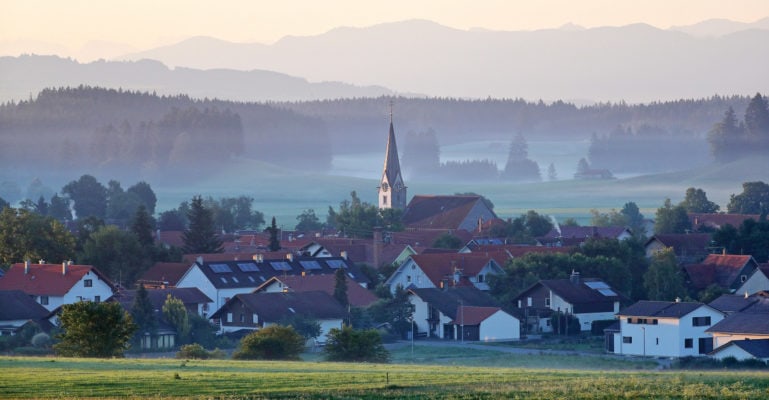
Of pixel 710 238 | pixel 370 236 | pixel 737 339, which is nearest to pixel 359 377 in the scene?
pixel 737 339

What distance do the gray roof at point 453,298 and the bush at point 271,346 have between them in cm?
1994

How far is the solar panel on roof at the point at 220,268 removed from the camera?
288 ft

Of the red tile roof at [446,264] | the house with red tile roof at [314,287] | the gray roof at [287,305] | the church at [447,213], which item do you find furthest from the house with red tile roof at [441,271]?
the church at [447,213]

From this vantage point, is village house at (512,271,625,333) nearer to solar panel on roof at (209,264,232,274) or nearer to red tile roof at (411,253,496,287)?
red tile roof at (411,253,496,287)

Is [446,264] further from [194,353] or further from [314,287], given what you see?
[194,353]

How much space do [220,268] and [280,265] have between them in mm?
4611

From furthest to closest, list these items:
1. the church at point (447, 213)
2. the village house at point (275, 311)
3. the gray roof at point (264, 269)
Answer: the church at point (447, 213) → the gray roof at point (264, 269) → the village house at point (275, 311)

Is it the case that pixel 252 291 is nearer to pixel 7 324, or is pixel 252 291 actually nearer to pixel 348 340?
pixel 7 324

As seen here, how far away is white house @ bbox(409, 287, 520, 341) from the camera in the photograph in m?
77.4

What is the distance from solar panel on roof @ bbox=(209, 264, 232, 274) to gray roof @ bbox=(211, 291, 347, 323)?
29.4 ft

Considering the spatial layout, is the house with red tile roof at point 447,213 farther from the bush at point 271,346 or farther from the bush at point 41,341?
the bush at point 271,346

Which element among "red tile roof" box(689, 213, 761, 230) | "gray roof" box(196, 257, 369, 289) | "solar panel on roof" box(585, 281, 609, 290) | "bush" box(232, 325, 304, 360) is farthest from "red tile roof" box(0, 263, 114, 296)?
"red tile roof" box(689, 213, 761, 230)

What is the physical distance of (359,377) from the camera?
44.4 meters

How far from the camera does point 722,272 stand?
290ft
